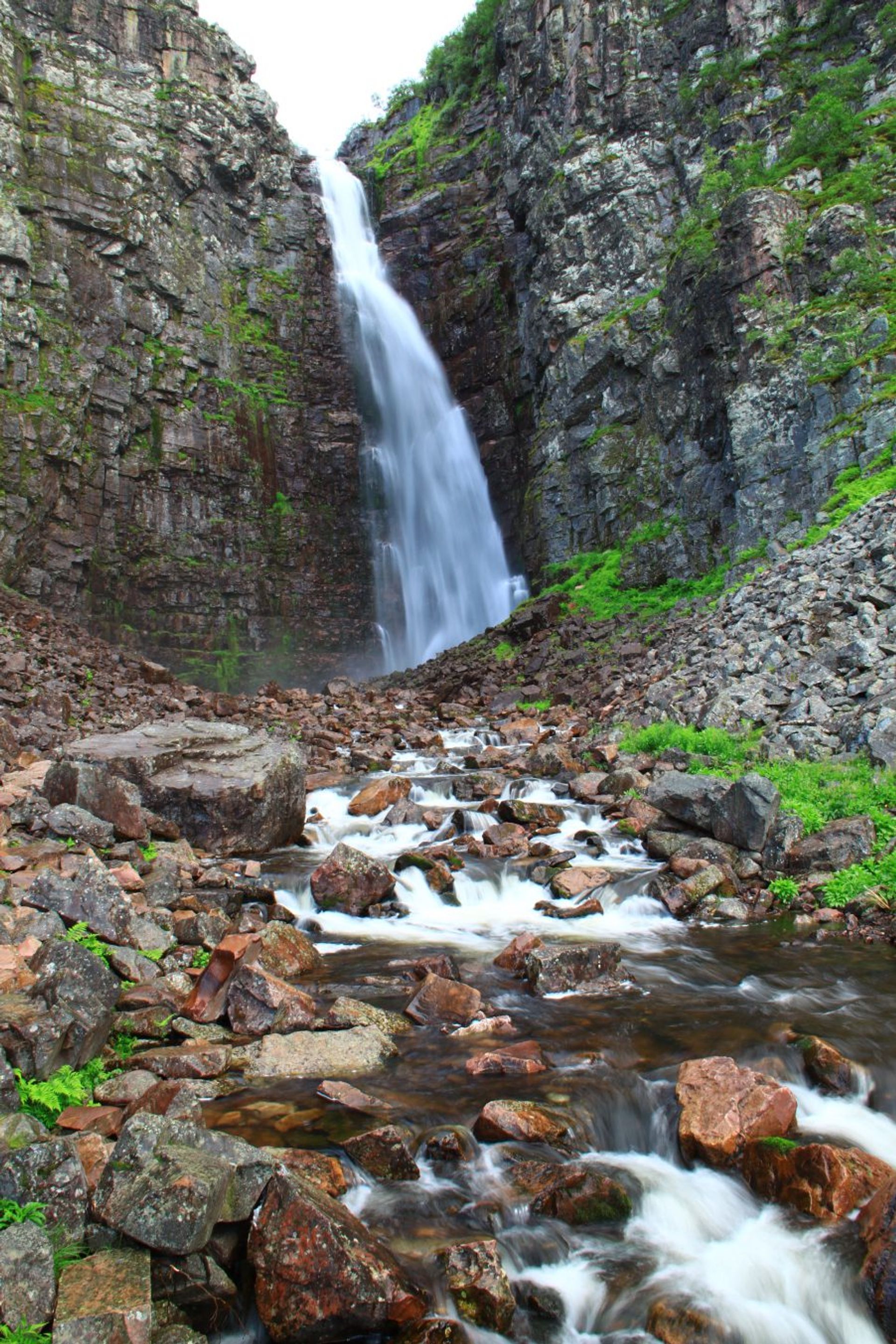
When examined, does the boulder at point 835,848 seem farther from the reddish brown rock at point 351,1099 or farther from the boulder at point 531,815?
the reddish brown rock at point 351,1099

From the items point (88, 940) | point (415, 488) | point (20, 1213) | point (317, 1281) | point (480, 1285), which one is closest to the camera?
point (20, 1213)

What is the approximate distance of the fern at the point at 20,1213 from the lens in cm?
269

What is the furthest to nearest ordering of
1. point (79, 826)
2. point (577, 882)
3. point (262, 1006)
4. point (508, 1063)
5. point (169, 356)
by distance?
point (169, 356)
point (577, 882)
point (79, 826)
point (262, 1006)
point (508, 1063)

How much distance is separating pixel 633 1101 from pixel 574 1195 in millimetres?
894

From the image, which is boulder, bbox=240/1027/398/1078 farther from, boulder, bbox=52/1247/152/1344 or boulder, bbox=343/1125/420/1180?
boulder, bbox=52/1247/152/1344

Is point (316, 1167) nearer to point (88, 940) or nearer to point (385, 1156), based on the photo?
point (385, 1156)

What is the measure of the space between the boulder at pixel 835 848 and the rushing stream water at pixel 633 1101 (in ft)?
3.08

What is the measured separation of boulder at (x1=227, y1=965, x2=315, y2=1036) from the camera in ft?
16.0

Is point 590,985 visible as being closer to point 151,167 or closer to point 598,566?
point 598,566

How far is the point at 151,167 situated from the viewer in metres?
29.3

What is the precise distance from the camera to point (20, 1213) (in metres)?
2.70

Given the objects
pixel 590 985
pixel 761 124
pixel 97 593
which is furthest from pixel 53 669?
pixel 761 124

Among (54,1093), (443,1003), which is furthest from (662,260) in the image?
(54,1093)

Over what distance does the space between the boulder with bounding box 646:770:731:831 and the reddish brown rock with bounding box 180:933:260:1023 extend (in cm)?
529
